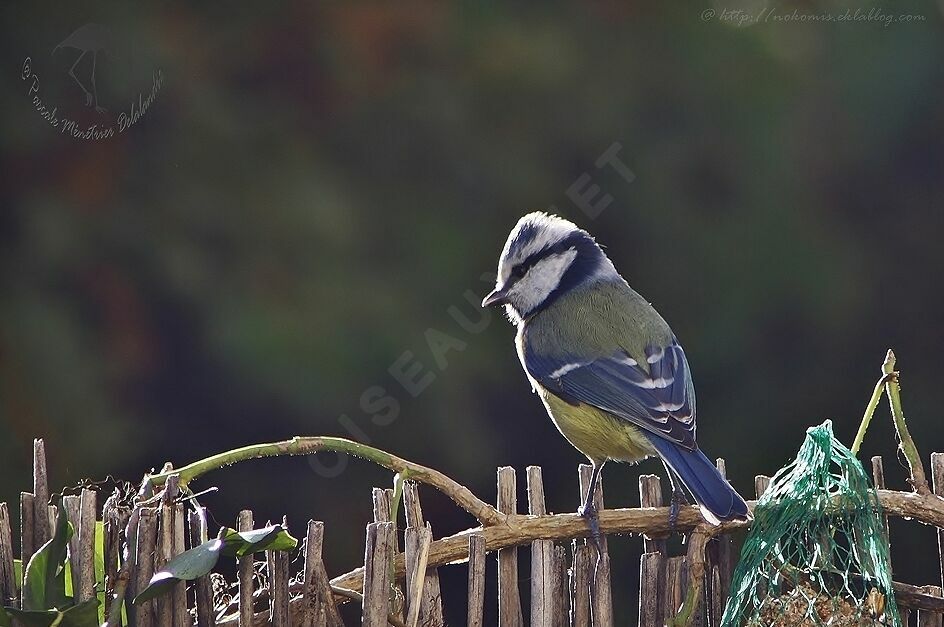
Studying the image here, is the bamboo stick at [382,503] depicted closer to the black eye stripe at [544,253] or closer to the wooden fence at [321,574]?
the wooden fence at [321,574]

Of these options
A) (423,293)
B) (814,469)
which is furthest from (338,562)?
(814,469)

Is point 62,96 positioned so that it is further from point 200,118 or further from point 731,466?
point 731,466

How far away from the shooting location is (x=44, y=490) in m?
1.80

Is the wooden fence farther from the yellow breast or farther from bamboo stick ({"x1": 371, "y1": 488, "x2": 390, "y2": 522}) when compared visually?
the yellow breast

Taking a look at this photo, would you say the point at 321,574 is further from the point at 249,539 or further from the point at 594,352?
the point at 594,352

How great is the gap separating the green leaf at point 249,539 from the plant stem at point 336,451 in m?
0.13

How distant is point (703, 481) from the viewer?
7.21ft

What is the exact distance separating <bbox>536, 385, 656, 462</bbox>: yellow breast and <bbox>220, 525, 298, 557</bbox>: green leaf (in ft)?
3.36

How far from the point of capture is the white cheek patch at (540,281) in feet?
9.40

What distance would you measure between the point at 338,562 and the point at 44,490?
1.62 meters

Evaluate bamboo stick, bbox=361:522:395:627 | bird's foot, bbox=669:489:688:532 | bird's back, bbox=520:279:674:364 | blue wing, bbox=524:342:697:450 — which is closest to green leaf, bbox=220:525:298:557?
bamboo stick, bbox=361:522:395:627

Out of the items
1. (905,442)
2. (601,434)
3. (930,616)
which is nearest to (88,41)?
(601,434)

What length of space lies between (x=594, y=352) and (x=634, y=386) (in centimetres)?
15

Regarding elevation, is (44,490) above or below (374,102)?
below
